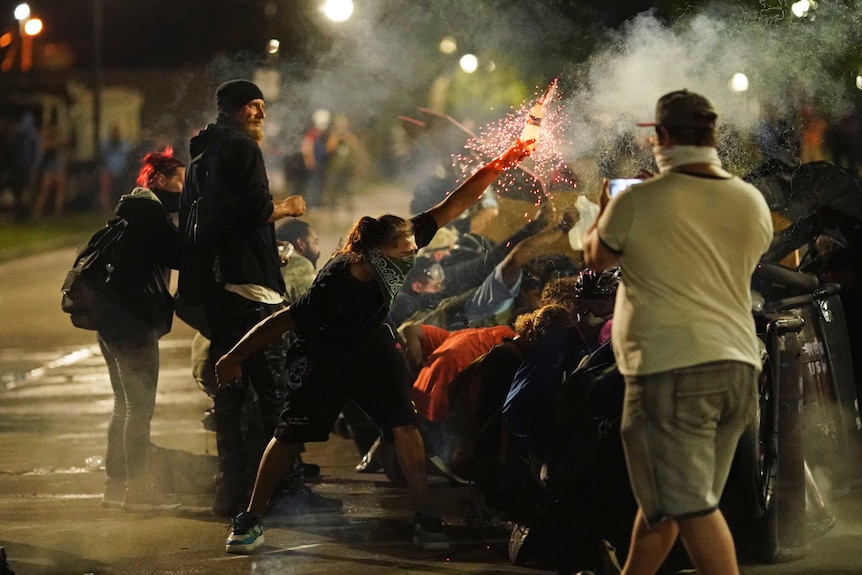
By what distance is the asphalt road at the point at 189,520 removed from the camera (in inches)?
218

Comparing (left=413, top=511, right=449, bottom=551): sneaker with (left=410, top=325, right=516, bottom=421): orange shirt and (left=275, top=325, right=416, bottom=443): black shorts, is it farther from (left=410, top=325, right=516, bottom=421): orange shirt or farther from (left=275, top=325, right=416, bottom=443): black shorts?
(left=410, top=325, right=516, bottom=421): orange shirt

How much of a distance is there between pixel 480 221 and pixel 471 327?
1533 mm

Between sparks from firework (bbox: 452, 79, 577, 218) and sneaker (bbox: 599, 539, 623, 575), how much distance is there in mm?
2663

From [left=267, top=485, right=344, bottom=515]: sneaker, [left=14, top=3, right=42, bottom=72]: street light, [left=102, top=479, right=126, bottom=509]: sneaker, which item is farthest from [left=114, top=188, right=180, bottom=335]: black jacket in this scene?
[left=14, top=3, right=42, bottom=72]: street light

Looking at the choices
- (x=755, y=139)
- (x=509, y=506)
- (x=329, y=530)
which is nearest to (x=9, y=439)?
(x=329, y=530)

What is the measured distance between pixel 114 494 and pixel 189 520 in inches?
25.7

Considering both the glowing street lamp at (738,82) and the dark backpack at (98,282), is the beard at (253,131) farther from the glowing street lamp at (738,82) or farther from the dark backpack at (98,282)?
the glowing street lamp at (738,82)

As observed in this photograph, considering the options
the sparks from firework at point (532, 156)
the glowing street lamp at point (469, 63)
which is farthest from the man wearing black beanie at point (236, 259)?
the glowing street lamp at point (469, 63)

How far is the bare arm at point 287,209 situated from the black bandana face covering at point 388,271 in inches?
44.5

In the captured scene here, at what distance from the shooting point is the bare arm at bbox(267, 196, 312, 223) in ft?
21.5

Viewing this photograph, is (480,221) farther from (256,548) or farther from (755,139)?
(256,548)

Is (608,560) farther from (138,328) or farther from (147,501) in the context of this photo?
(138,328)

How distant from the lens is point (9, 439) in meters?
8.62

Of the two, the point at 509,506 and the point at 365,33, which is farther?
the point at 365,33
